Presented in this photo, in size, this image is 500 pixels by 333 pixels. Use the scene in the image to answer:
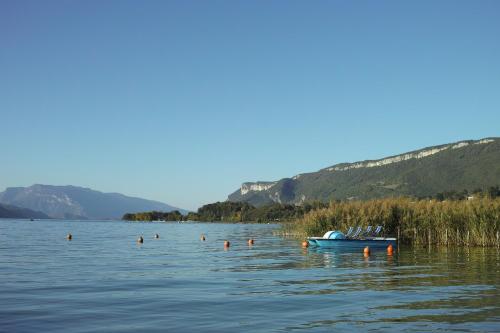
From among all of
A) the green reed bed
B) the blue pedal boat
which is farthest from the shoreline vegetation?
the blue pedal boat

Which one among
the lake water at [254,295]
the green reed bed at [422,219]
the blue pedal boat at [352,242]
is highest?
the green reed bed at [422,219]

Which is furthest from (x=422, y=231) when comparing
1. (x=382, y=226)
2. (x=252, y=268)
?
(x=252, y=268)

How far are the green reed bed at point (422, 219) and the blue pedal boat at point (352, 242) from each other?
4588 mm

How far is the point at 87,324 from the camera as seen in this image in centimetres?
1673

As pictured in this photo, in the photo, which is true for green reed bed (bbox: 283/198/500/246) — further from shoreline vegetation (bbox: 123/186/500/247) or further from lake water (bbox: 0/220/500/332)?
lake water (bbox: 0/220/500/332)

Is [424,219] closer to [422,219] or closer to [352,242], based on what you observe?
[422,219]

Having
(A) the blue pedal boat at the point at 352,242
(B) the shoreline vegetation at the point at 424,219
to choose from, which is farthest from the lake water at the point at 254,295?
(A) the blue pedal boat at the point at 352,242

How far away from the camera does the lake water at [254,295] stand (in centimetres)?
1673

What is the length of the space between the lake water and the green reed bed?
7.37 m

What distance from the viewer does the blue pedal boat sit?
45.1m

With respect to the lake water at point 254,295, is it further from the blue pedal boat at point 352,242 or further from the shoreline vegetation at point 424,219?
the blue pedal boat at point 352,242

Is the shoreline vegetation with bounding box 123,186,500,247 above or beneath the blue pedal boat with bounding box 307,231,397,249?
above

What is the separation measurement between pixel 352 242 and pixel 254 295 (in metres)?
24.6

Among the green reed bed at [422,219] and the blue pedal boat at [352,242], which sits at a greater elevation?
the green reed bed at [422,219]
